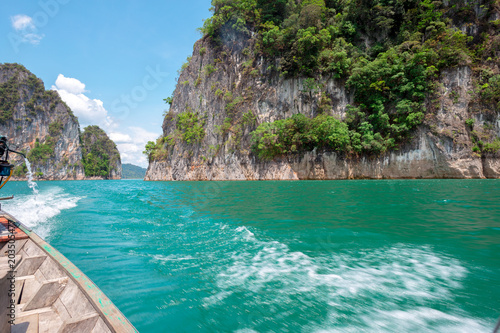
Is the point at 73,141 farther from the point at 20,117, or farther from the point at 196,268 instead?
the point at 196,268

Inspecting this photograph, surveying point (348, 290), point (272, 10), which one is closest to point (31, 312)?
point (348, 290)

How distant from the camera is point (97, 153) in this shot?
341 feet

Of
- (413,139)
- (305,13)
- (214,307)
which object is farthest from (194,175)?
(214,307)

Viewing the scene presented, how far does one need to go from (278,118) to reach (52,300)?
34280mm

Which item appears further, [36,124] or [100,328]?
[36,124]

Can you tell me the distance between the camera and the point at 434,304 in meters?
2.88

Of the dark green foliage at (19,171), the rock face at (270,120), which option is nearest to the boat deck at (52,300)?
the rock face at (270,120)

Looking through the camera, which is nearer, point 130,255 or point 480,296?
point 480,296

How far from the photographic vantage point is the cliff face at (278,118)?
24.7 m

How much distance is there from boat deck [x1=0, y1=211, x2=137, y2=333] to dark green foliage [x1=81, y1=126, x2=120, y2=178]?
11167 centimetres

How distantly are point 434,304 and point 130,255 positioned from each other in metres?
5.33

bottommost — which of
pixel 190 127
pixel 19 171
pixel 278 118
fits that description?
pixel 19 171

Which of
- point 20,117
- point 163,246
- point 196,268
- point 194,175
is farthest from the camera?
point 20,117

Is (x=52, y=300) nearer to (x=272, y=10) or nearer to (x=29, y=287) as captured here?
(x=29, y=287)
